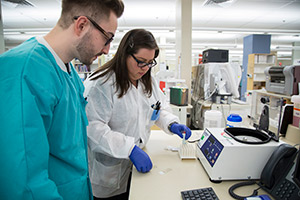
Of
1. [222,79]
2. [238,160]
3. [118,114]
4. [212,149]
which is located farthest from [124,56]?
[222,79]

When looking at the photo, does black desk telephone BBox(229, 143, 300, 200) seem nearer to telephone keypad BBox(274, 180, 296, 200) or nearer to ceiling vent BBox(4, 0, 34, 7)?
telephone keypad BBox(274, 180, 296, 200)

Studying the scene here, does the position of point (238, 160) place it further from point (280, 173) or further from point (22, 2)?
point (22, 2)

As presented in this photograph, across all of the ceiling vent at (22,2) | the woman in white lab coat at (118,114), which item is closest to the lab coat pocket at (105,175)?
the woman in white lab coat at (118,114)

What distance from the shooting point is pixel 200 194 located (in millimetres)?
734

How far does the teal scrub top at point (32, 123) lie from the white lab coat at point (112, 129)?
0.32m

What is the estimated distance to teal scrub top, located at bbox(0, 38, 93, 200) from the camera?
473 mm

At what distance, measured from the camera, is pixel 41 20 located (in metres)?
5.25

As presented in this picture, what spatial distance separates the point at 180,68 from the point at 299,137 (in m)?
2.34

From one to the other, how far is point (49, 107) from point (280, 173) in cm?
90

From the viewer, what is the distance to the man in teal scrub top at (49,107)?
0.48m

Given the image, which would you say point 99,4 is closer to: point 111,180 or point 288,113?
point 111,180

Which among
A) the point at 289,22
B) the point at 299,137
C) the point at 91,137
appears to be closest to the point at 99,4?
the point at 91,137

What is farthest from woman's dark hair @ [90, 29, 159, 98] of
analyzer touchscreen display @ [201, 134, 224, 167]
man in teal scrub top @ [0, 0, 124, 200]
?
analyzer touchscreen display @ [201, 134, 224, 167]

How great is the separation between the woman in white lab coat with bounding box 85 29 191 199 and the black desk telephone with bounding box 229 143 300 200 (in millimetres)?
509
